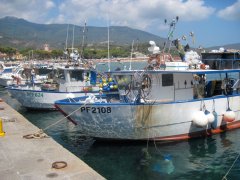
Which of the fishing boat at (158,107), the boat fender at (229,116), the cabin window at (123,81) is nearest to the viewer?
the fishing boat at (158,107)

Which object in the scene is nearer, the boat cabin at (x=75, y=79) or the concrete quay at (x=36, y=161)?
the concrete quay at (x=36, y=161)

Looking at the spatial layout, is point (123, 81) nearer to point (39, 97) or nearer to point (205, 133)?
point (205, 133)

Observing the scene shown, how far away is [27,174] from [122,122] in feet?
17.2

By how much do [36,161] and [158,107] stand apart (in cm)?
562

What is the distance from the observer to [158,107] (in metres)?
12.3

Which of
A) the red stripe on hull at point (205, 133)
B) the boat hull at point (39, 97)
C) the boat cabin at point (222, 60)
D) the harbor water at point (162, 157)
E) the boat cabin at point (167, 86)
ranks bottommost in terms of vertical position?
the harbor water at point (162, 157)

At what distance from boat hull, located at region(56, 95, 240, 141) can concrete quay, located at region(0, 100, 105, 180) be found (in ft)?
6.92

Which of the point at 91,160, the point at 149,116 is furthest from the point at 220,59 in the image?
the point at 91,160

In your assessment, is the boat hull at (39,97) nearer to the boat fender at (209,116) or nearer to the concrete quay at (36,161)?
the concrete quay at (36,161)

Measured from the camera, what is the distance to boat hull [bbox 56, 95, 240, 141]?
12008mm

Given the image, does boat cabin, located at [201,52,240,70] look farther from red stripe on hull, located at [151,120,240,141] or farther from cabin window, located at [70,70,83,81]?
cabin window, located at [70,70,83,81]

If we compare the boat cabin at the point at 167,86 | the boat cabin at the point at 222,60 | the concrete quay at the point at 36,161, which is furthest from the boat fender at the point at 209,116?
the concrete quay at the point at 36,161

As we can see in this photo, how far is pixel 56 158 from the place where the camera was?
854cm

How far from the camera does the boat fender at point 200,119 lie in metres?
12.7
